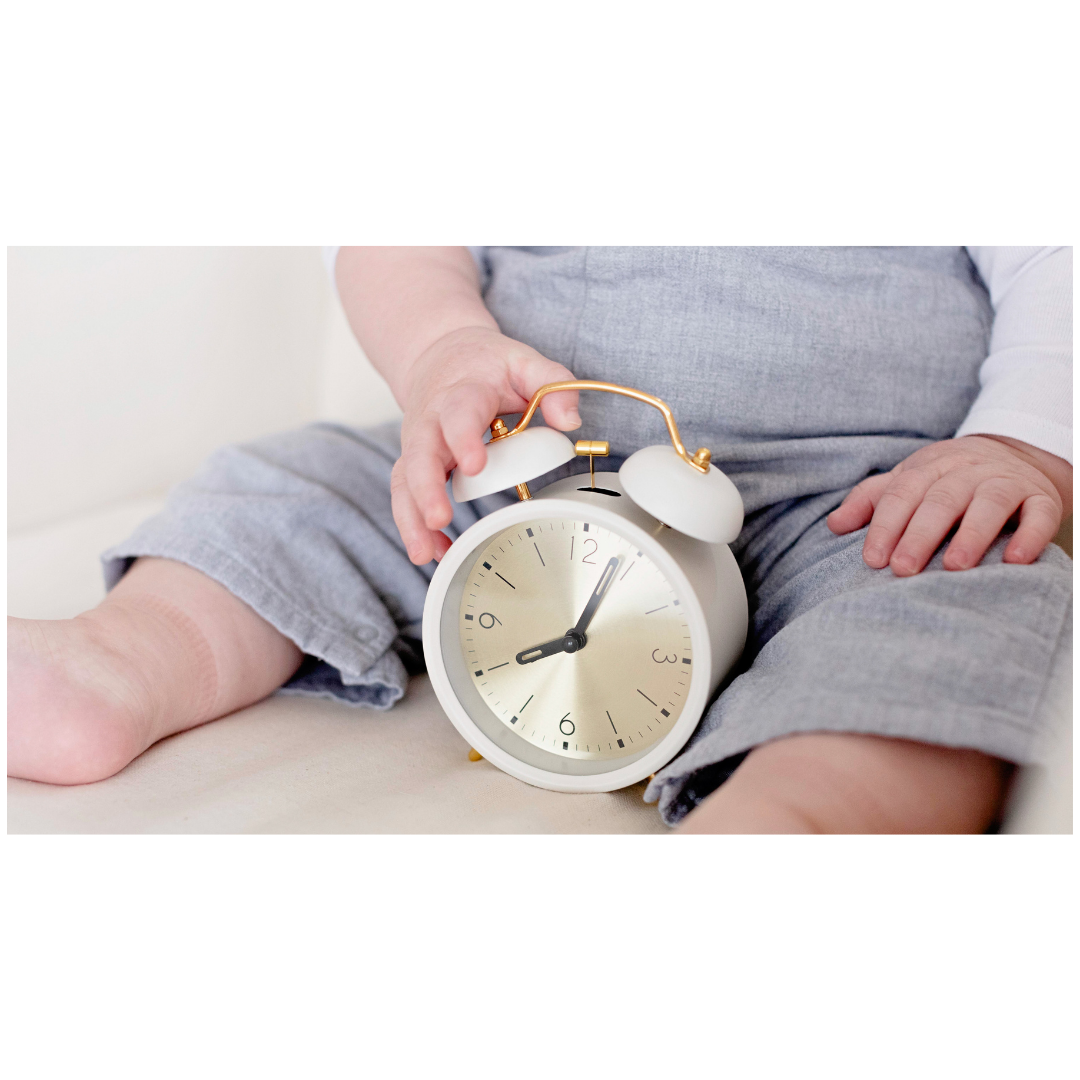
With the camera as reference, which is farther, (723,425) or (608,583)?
(723,425)

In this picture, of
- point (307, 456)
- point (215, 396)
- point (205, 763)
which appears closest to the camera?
point (205, 763)

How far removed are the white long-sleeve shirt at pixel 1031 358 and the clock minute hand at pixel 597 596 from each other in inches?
14.7

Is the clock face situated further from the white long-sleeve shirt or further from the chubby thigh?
the white long-sleeve shirt

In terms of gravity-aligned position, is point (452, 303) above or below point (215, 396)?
above

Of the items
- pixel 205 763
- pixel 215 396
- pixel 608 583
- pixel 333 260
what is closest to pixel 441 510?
pixel 608 583

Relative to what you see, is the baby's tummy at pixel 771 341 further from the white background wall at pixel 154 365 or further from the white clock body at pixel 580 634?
the white background wall at pixel 154 365

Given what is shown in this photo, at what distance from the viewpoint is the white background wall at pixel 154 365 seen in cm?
118

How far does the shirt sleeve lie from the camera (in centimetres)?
76

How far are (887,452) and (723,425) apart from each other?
15cm

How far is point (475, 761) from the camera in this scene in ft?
2.34

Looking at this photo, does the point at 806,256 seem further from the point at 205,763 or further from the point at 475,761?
the point at 205,763

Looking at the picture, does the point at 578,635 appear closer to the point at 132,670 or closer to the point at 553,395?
the point at 553,395

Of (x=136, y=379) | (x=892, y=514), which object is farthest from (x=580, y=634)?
(x=136, y=379)

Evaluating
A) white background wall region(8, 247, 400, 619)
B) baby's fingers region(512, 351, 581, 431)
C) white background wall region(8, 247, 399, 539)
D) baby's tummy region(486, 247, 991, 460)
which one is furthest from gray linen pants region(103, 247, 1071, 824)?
white background wall region(8, 247, 399, 539)
